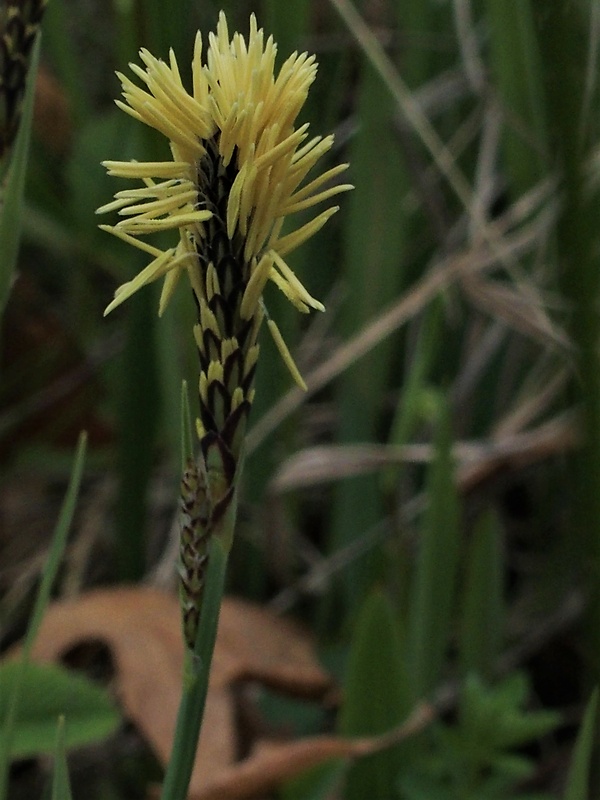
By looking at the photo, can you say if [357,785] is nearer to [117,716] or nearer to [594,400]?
[117,716]

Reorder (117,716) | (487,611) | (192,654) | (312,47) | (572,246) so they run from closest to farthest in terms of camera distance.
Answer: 1. (192,654)
2. (572,246)
3. (117,716)
4. (487,611)
5. (312,47)

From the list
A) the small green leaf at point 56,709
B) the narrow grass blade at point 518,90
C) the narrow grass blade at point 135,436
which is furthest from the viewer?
the narrow grass blade at point 135,436

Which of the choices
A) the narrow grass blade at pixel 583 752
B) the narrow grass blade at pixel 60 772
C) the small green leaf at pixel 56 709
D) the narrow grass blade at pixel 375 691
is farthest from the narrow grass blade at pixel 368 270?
the narrow grass blade at pixel 60 772

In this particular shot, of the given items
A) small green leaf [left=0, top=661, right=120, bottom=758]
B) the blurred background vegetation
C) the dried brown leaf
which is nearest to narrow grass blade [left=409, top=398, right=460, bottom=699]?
the blurred background vegetation

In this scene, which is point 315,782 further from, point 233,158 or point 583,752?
point 233,158

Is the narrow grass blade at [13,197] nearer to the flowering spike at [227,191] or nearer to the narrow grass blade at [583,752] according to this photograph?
the flowering spike at [227,191]

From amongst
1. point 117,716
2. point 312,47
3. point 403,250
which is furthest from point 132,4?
point 117,716

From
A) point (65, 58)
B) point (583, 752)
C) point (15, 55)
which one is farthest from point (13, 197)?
point (65, 58)
